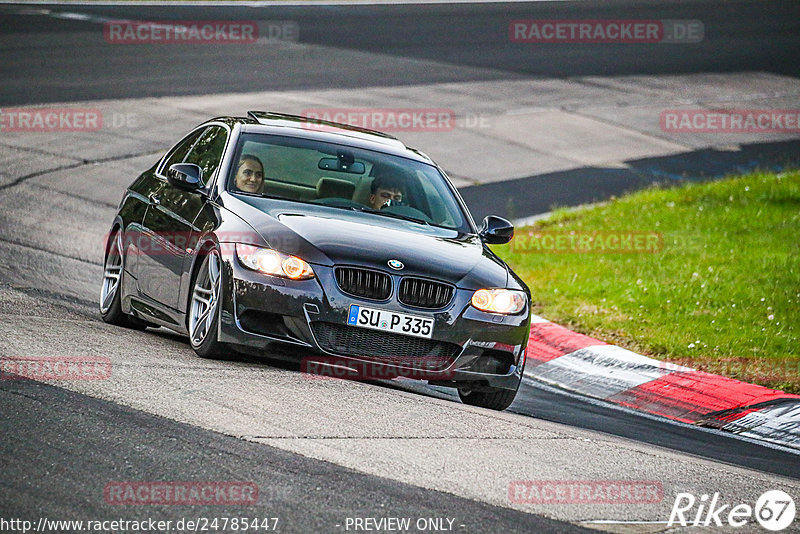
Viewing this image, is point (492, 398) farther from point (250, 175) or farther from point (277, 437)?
point (277, 437)

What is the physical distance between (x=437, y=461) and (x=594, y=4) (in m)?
35.0

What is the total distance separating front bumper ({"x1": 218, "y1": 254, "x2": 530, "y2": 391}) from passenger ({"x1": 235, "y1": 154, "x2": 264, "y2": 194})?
41.4 inches

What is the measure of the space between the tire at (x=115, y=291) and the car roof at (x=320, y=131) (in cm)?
125

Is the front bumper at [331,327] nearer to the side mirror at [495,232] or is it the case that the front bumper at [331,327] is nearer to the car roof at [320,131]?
the side mirror at [495,232]

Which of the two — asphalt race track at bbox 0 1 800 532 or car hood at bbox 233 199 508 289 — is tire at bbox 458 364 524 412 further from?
car hood at bbox 233 199 508 289

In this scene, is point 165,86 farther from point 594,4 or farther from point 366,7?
point 594,4

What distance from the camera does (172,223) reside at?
8266 mm

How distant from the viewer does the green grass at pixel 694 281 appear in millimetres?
10281

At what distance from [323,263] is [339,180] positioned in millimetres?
1509

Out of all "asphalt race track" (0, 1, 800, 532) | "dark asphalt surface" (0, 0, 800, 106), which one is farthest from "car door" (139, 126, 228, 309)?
"dark asphalt surface" (0, 0, 800, 106)

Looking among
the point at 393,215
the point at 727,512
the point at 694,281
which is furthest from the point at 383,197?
the point at 694,281

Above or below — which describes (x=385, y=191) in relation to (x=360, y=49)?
below

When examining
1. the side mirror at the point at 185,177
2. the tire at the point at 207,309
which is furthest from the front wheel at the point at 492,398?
the side mirror at the point at 185,177

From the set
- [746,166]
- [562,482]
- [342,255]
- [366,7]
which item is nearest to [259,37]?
[366,7]
